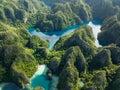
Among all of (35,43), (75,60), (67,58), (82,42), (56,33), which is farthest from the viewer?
(56,33)

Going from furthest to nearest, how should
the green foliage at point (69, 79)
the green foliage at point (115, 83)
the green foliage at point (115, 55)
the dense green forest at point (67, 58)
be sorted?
the green foliage at point (115, 55) → the dense green forest at point (67, 58) → the green foliage at point (115, 83) → the green foliage at point (69, 79)

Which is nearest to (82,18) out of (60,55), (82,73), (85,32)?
(85,32)

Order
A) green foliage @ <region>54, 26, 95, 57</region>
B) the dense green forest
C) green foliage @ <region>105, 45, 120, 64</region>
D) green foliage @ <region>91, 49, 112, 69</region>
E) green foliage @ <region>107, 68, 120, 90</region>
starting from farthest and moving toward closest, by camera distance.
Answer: green foliage @ <region>54, 26, 95, 57</region>, green foliage @ <region>105, 45, 120, 64</region>, green foliage @ <region>91, 49, 112, 69</region>, the dense green forest, green foliage @ <region>107, 68, 120, 90</region>

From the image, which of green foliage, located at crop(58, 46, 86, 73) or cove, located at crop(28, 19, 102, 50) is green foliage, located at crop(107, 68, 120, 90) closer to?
green foliage, located at crop(58, 46, 86, 73)

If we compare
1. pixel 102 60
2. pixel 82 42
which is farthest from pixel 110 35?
pixel 102 60

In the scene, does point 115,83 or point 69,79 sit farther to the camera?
point 115,83

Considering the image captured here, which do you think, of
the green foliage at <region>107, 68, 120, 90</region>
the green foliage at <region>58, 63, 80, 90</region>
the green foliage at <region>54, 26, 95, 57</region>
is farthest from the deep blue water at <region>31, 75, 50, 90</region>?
the green foliage at <region>54, 26, 95, 57</region>

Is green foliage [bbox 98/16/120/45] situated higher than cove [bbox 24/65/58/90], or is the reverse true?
green foliage [bbox 98/16/120/45]

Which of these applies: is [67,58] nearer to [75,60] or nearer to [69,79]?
[75,60]

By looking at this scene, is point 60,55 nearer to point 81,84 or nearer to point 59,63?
point 59,63

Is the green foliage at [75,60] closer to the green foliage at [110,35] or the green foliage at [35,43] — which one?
the green foliage at [35,43]

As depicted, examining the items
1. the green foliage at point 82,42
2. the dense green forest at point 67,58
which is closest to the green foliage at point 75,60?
the dense green forest at point 67,58
